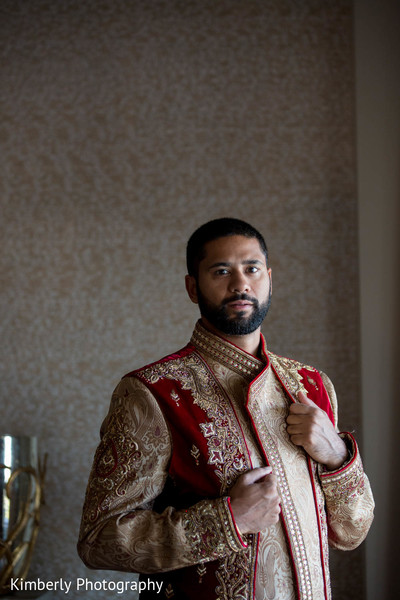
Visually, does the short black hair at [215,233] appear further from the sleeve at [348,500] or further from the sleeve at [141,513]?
the sleeve at [348,500]

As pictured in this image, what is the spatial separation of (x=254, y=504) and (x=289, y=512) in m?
0.12

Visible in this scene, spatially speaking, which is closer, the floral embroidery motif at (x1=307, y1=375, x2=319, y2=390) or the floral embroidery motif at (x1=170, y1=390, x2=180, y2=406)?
the floral embroidery motif at (x1=170, y1=390, x2=180, y2=406)

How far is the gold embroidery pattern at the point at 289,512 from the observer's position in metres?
1.25

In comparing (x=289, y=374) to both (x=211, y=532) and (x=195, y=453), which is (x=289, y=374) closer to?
(x=195, y=453)

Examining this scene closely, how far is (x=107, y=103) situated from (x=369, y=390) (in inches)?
68.7

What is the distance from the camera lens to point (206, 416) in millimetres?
1348

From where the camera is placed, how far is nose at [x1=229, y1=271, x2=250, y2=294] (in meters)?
1.42

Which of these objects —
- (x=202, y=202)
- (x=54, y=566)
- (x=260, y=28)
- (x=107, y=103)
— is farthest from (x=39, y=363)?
(x=260, y=28)

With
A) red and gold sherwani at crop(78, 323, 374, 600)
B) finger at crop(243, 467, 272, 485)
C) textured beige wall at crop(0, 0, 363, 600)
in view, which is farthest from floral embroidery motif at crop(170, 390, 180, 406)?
textured beige wall at crop(0, 0, 363, 600)

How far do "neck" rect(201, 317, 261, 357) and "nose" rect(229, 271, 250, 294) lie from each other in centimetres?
11

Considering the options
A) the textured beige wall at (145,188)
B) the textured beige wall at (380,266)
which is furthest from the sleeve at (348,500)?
the textured beige wall at (145,188)

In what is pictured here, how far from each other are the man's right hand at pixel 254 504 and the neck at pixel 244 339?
1.10 feet

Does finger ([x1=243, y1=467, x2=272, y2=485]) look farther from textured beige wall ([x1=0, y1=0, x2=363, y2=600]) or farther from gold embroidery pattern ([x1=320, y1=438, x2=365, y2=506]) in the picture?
textured beige wall ([x1=0, y1=0, x2=363, y2=600])

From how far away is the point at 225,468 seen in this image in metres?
1.28
